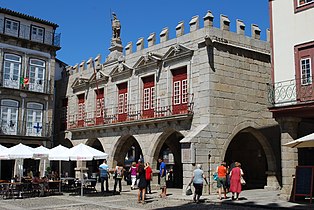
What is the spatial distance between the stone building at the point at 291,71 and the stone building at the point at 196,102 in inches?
116

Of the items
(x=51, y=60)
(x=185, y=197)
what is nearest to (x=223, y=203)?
(x=185, y=197)

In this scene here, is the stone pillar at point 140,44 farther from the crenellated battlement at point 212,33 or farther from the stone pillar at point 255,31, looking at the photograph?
the stone pillar at point 255,31

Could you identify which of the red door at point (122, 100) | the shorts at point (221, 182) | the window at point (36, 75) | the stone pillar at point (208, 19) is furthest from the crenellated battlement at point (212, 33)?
the window at point (36, 75)

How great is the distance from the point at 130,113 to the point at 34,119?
25.7ft

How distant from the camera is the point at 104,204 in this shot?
13.1 m

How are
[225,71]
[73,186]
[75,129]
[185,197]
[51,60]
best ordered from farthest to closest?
[51,60] < [75,129] < [73,186] < [225,71] < [185,197]

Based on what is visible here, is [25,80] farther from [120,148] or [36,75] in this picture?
[120,148]

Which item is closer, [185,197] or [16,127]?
[185,197]

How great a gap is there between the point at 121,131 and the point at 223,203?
846 centimetres

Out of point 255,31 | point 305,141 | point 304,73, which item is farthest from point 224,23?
point 305,141

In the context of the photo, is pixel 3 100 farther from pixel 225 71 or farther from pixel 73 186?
pixel 225 71

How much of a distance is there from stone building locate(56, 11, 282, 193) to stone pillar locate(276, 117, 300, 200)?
3.10 meters

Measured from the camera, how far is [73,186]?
1817 cm

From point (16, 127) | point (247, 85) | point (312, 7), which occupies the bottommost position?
point (16, 127)
